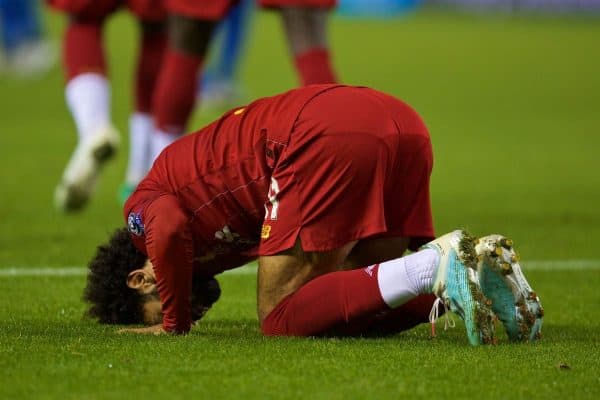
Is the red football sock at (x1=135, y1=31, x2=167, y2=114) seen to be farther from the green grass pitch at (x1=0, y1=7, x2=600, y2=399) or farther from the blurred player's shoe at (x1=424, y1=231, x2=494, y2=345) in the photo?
the blurred player's shoe at (x1=424, y1=231, x2=494, y2=345)

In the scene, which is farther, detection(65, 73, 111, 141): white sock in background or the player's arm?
detection(65, 73, 111, 141): white sock in background

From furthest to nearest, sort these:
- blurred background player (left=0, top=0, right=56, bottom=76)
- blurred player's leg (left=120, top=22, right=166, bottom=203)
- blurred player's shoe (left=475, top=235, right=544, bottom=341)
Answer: blurred background player (left=0, top=0, right=56, bottom=76) < blurred player's leg (left=120, top=22, right=166, bottom=203) < blurred player's shoe (left=475, top=235, right=544, bottom=341)

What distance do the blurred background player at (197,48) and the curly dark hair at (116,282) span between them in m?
2.25

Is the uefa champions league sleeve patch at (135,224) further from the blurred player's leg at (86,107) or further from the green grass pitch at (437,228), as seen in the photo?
the blurred player's leg at (86,107)

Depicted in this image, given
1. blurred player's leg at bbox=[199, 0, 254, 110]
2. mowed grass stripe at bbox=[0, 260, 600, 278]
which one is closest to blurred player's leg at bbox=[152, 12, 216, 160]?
mowed grass stripe at bbox=[0, 260, 600, 278]

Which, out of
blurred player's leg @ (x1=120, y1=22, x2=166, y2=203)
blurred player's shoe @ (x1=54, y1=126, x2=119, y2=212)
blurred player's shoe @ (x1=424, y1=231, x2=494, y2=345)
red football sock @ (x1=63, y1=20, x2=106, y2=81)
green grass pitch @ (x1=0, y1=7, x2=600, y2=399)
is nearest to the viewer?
green grass pitch @ (x1=0, y1=7, x2=600, y2=399)

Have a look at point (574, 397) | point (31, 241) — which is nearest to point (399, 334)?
point (574, 397)

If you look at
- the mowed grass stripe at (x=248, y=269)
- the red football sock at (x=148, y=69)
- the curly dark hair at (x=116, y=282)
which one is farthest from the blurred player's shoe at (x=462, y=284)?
the red football sock at (x=148, y=69)

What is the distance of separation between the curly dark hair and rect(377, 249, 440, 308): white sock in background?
88 cm

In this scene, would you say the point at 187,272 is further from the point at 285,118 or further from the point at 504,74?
the point at 504,74

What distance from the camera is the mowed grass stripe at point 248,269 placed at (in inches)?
238

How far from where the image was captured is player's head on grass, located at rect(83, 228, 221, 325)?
4.73 meters

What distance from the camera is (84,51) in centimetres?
745

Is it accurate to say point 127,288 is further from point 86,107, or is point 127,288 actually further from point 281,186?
point 86,107
